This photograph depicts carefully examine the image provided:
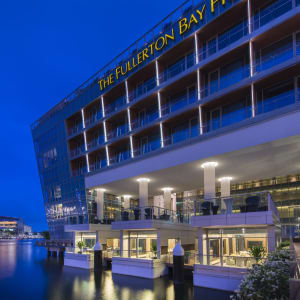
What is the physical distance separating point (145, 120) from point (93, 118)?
312 inches

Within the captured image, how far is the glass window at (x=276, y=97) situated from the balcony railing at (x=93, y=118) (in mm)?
18143

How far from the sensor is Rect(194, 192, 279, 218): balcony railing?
57.3 feet

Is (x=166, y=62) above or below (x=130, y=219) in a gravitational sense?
above

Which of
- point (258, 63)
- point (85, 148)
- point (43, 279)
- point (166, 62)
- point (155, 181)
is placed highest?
point (166, 62)

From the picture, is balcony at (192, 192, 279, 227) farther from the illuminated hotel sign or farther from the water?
the illuminated hotel sign

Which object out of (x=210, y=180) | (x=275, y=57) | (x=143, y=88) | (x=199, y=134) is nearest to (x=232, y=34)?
(x=275, y=57)

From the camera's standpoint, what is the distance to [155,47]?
87.9 ft

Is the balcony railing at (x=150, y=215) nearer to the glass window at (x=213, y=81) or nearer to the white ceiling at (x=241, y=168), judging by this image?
the white ceiling at (x=241, y=168)

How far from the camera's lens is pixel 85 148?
35.9 meters

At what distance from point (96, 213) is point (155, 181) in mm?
10440

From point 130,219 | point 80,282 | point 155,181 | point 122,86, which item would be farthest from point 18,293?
point 122,86

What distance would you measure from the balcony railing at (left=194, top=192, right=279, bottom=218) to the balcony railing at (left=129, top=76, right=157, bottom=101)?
519 inches

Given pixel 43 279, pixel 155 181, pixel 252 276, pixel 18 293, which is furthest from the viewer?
pixel 155 181

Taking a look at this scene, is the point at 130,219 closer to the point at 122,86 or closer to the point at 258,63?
the point at 122,86
